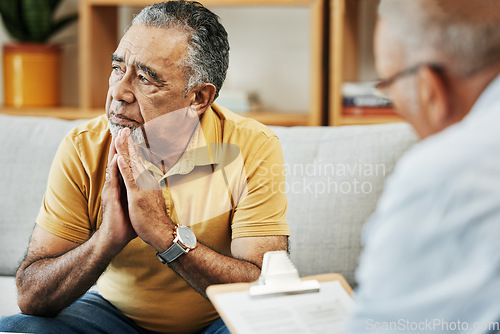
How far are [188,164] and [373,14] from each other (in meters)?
1.06

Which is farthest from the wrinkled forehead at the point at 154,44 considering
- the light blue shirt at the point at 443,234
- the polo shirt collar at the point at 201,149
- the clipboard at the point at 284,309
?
the light blue shirt at the point at 443,234

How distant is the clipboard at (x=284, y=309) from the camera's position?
2.52 ft

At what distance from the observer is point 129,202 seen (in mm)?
965

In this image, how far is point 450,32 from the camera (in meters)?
0.61

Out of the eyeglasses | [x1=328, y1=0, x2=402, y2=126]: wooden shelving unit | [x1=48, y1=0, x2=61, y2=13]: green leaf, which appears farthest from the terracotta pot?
the eyeglasses

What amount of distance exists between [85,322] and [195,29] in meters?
0.55

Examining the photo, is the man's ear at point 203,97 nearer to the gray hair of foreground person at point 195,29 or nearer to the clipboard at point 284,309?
the gray hair of foreground person at point 195,29

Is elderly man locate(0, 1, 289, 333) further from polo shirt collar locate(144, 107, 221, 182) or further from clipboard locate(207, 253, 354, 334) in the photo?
clipboard locate(207, 253, 354, 334)

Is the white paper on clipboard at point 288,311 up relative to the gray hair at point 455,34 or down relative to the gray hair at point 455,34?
down

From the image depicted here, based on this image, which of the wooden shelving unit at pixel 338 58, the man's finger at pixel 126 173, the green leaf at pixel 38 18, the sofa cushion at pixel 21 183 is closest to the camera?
the man's finger at pixel 126 173

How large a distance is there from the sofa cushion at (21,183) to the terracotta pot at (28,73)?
2.02ft

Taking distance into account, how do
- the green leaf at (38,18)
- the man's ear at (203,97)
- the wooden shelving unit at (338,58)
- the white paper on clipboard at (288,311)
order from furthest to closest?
the green leaf at (38,18)
the wooden shelving unit at (338,58)
the man's ear at (203,97)
the white paper on clipboard at (288,311)

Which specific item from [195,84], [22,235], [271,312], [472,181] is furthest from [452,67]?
[22,235]

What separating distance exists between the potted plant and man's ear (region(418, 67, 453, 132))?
1634 mm
